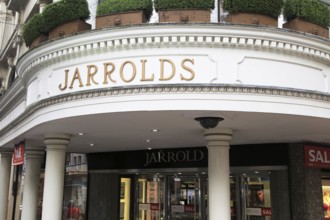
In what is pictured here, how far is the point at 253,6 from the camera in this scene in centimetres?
910

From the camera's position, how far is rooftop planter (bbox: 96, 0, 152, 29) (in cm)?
935

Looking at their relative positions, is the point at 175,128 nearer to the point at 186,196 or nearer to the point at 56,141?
the point at 56,141

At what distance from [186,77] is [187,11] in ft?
4.89

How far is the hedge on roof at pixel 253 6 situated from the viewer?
9094mm

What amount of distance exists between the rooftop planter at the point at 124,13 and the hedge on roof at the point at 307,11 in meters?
3.09

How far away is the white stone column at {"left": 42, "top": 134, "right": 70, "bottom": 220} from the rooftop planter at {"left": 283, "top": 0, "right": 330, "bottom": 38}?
6.54 meters

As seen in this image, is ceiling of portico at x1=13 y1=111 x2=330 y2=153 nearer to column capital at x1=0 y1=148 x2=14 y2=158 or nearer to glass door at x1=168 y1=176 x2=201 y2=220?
glass door at x1=168 y1=176 x2=201 y2=220

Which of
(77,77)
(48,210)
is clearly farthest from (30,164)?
(77,77)

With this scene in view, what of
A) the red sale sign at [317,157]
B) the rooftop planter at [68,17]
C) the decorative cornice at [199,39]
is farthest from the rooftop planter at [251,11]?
the red sale sign at [317,157]

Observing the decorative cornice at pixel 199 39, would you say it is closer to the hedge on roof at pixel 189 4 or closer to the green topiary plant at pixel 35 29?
the hedge on roof at pixel 189 4

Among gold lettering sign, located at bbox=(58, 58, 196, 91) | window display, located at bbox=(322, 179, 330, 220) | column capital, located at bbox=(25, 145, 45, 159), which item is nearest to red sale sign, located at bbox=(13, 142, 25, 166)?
column capital, located at bbox=(25, 145, 45, 159)

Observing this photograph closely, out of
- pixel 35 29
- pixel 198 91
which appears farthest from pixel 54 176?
pixel 198 91

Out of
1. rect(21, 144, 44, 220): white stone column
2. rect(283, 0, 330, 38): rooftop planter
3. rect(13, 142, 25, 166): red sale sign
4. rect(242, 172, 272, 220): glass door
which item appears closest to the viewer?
rect(283, 0, 330, 38): rooftop planter

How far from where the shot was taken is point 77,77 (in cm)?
951
